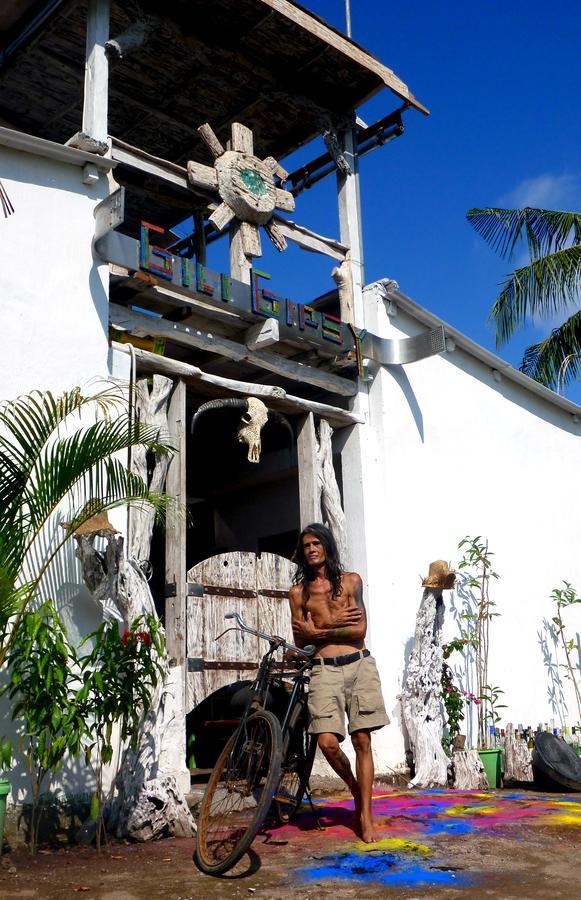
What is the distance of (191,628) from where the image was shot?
700cm

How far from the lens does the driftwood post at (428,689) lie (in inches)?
306

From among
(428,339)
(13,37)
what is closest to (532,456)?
(428,339)

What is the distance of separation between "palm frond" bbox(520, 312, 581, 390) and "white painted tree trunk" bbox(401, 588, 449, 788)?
887 centimetres

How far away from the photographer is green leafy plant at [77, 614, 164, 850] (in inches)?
198

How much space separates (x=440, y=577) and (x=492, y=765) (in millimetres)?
1893

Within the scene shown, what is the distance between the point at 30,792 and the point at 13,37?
21.6 feet

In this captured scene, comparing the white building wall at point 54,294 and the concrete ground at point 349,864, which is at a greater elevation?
the white building wall at point 54,294

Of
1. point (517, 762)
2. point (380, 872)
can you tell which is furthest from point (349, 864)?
point (517, 762)

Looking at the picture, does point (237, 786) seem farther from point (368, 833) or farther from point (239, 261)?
point (239, 261)

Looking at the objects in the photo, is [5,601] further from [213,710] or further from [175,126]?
[175,126]

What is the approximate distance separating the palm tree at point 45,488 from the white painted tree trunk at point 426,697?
329 cm

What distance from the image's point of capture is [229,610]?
7.34 meters

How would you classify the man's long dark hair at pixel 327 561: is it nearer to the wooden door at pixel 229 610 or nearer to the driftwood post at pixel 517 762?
the wooden door at pixel 229 610

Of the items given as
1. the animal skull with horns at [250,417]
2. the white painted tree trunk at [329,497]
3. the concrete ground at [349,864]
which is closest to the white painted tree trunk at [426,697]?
the white painted tree trunk at [329,497]
